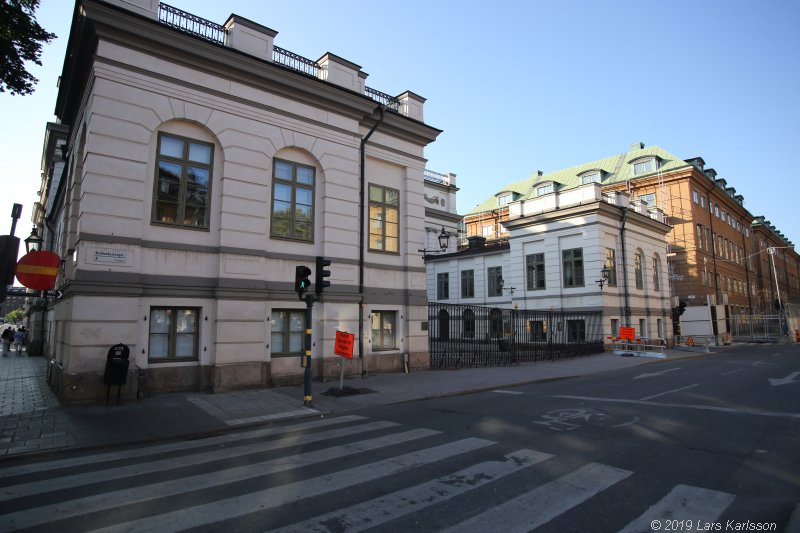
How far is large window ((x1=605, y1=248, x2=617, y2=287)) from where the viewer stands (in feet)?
97.7

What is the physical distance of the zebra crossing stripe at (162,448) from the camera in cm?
649

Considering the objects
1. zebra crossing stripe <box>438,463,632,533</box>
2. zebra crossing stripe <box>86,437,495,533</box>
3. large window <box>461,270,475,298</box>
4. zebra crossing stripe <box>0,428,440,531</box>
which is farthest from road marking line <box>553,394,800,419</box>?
large window <box>461,270,475,298</box>

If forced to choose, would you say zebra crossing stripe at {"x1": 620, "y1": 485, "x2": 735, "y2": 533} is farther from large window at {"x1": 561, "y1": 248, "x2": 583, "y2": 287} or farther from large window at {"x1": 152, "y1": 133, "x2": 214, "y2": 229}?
large window at {"x1": 561, "y1": 248, "x2": 583, "y2": 287}

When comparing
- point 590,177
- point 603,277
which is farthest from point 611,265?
point 590,177

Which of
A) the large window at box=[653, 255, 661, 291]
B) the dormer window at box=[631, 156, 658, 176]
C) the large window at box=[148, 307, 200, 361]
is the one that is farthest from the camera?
the dormer window at box=[631, 156, 658, 176]

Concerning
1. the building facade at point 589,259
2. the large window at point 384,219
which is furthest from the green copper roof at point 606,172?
the large window at point 384,219

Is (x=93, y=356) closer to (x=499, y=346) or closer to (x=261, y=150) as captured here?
(x=261, y=150)

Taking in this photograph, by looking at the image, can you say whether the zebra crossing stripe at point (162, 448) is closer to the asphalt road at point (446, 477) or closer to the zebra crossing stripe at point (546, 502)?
the asphalt road at point (446, 477)

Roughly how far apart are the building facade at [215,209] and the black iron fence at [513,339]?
12.2ft

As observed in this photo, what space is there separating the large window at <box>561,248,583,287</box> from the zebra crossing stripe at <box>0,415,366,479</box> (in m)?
23.7

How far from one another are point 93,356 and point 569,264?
89.3ft

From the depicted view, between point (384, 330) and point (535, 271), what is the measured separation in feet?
61.5

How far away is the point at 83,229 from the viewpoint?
10.8 meters

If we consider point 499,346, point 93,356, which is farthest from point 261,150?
point 499,346
